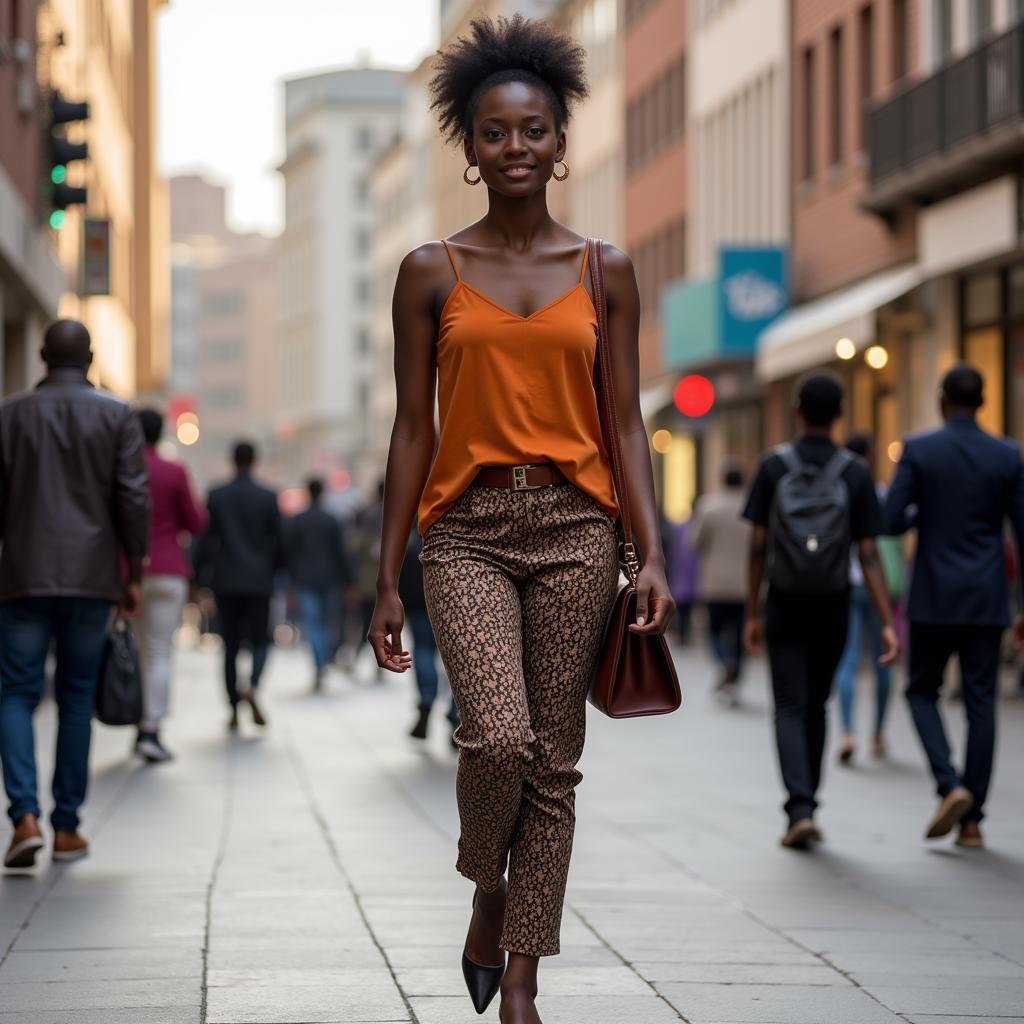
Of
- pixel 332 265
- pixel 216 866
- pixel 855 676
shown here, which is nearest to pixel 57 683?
pixel 216 866

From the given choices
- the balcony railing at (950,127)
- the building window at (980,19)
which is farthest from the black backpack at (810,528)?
the building window at (980,19)

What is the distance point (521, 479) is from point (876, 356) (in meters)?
25.4

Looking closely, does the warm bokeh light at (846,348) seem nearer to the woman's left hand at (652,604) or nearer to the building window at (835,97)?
the building window at (835,97)

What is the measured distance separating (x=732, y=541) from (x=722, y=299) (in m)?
16.3

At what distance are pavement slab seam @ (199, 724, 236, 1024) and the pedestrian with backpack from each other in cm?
225

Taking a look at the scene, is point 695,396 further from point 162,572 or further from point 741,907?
point 741,907

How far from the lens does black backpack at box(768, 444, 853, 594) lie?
34.7ft

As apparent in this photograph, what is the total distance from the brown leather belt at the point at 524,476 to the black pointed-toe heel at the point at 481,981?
107 cm

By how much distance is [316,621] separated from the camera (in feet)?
81.1

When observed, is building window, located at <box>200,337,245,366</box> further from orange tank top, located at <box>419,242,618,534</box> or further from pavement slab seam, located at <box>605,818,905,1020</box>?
orange tank top, located at <box>419,242,618,534</box>

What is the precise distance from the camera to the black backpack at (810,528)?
10562 mm

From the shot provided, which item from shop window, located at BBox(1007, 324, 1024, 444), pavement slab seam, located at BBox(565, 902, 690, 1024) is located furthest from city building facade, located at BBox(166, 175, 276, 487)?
pavement slab seam, located at BBox(565, 902, 690, 1024)

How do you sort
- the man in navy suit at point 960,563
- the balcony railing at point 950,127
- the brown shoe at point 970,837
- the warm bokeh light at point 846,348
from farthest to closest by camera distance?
the warm bokeh light at point 846,348 → the balcony railing at point 950,127 → the man in navy suit at point 960,563 → the brown shoe at point 970,837

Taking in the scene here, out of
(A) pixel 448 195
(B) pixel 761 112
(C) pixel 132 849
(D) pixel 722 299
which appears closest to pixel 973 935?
(C) pixel 132 849
